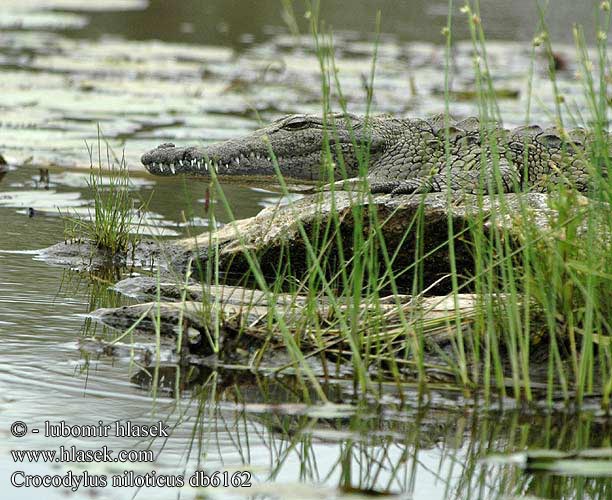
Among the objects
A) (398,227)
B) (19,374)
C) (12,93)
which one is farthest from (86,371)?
(12,93)

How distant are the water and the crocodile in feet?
1.54

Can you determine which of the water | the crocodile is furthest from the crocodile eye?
the water

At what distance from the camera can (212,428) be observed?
10.3ft

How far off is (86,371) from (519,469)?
145 cm

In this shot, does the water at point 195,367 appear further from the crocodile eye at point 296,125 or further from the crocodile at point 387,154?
the crocodile eye at point 296,125

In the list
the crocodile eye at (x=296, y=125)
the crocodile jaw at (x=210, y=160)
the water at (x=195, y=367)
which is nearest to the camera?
the water at (x=195, y=367)

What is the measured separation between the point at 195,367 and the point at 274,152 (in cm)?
242

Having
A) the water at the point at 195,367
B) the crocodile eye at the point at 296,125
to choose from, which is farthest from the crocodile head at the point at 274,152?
the water at the point at 195,367

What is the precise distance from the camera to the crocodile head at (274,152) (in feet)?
18.6

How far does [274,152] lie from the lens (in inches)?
233

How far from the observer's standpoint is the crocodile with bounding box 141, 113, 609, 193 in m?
5.68

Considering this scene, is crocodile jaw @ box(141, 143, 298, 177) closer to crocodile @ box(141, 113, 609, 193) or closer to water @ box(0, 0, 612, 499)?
crocodile @ box(141, 113, 609, 193)

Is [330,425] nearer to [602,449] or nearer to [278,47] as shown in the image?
[602,449]

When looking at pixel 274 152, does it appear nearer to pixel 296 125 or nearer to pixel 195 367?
pixel 296 125
